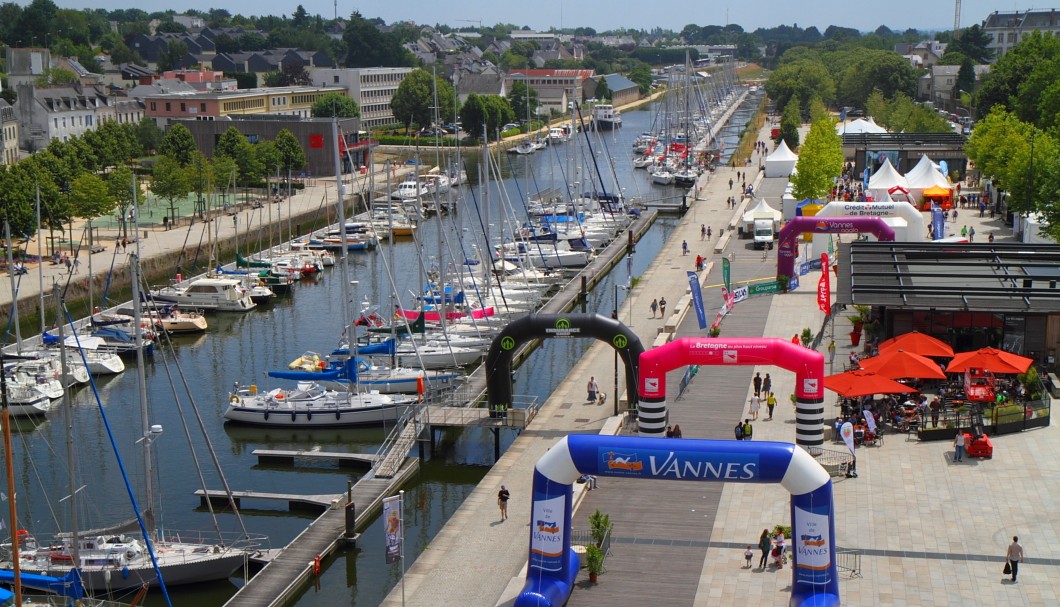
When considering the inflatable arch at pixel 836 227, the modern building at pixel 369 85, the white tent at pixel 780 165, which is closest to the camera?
the inflatable arch at pixel 836 227

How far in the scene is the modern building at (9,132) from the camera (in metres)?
103

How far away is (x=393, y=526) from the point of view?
28859 mm

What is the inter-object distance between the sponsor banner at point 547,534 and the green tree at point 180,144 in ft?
256

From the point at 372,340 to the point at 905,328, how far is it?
2160 cm

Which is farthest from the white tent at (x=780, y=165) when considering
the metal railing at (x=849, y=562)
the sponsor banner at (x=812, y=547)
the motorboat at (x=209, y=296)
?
the sponsor banner at (x=812, y=547)

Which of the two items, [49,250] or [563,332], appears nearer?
[563,332]

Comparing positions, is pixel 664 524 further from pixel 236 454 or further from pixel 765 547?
pixel 236 454

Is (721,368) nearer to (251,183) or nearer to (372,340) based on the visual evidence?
(372,340)

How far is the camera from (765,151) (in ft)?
424

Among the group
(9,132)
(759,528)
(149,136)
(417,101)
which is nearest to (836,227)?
(759,528)

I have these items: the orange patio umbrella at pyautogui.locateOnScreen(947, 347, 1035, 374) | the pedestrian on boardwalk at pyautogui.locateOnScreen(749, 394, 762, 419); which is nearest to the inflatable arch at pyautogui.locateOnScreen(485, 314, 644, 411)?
the pedestrian on boardwalk at pyautogui.locateOnScreen(749, 394, 762, 419)

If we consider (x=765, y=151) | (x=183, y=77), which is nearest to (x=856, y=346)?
(x=765, y=151)

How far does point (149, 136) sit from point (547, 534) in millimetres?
95156

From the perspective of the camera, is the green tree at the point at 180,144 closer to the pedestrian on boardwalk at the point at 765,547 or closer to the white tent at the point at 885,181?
the white tent at the point at 885,181
